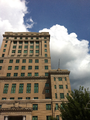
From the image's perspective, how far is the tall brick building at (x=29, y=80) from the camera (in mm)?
38281

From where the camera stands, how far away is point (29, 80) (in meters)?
47.6

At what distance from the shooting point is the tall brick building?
126 feet

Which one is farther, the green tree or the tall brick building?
the tall brick building

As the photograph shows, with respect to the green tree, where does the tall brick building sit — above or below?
above

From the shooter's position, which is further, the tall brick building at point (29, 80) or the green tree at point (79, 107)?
the tall brick building at point (29, 80)

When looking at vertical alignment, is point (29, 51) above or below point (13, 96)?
above

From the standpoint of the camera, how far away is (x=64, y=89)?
42.3 metres

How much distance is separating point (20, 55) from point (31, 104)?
27.4 m

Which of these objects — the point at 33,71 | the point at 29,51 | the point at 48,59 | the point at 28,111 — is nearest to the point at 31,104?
the point at 28,111

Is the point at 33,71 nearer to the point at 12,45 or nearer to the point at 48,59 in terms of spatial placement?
the point at 48,59

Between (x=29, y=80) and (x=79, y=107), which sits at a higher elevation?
(x=29, y=80)

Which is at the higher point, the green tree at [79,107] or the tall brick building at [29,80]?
the tall brick building at [29,80]

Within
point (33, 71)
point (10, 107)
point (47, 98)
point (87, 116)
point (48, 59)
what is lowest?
point (87, 116)

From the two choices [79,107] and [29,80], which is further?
[29,80]
